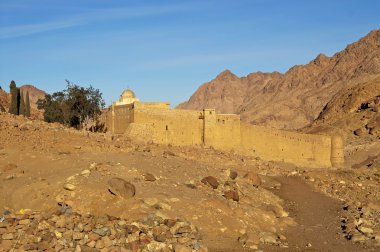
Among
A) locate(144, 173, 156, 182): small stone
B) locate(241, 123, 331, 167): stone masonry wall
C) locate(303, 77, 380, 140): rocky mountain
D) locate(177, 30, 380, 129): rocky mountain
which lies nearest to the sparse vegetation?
locate(241, 123, 331, 167): stone masonry wall

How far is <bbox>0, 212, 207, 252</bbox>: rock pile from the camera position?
1057cm

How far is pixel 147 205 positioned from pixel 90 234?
6.92ft

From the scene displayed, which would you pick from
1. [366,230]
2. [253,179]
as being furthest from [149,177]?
[366,230]

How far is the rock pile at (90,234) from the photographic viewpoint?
1057cm

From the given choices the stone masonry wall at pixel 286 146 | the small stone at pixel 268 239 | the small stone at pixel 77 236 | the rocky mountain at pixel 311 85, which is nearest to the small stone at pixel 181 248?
the small stone at pixel 77 236

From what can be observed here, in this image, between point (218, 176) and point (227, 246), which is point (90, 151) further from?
point (227, 246)

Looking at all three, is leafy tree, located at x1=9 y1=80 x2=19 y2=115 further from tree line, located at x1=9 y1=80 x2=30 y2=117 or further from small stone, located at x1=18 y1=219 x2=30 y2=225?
small stone, located at x1=18 y1=219 x2=30 y2=225

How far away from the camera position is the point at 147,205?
12.8 meters

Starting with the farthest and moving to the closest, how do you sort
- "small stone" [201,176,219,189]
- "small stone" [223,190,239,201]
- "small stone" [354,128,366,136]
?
"small stone" [354,128,366,136], "small stone" [201,176,219,189], "small stone" [223,190,239,201]

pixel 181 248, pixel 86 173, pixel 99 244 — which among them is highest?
pixel 86 173

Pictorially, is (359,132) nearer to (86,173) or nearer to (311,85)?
(86,173)

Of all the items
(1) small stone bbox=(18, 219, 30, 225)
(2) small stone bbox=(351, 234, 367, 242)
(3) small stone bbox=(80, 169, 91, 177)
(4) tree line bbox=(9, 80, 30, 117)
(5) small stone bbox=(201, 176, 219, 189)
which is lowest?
(2) small stone bbox=(351, 234, 367, 242)

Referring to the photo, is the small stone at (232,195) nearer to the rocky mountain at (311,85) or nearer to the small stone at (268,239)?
the small stone at (268,239)

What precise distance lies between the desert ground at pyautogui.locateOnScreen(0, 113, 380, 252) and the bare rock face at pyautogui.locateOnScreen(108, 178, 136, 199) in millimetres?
26
